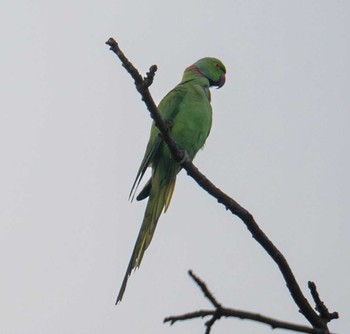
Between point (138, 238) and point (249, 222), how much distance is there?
205 centimetres

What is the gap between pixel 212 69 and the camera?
7332mm

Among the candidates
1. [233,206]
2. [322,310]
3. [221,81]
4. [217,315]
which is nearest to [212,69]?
[221,81]

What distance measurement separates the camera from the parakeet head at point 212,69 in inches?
286

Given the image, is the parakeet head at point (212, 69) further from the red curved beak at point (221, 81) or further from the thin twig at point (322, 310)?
the thin twig at point (322, 310)

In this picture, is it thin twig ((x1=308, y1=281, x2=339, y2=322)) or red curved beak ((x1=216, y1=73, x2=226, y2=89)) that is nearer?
thin twig ((x1=308, y1=281, x2=339, y2=322))

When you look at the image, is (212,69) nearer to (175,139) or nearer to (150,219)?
(175,139)

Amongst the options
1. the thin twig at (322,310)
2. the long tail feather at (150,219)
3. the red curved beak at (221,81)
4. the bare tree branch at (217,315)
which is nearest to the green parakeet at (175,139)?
the long tail feather at (150,219)

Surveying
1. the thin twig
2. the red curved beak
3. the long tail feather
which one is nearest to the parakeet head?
the red curved beak

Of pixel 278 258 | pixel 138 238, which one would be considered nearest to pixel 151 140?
pixel 138 238

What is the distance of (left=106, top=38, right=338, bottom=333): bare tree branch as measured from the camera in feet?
9.33

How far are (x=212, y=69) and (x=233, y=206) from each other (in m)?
4.29

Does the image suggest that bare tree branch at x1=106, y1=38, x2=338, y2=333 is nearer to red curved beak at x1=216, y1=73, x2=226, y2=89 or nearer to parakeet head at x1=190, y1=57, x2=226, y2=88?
parakeet head at x1=190, y1=57, x2=226, y2=88

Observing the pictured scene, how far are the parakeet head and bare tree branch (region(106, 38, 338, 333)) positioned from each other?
350 cm

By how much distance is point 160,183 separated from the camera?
576 cm
